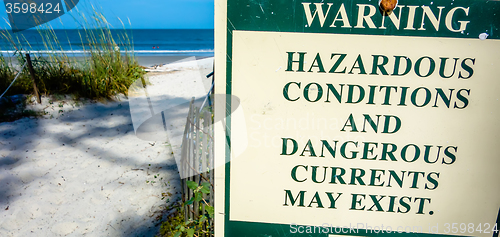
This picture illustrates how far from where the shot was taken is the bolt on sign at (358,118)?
3.82ft

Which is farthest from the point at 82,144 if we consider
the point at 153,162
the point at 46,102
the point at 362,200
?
the point at 362,200

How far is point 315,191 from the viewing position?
137 cm

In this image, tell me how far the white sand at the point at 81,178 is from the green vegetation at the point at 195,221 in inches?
4.7

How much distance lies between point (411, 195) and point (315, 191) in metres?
0.42

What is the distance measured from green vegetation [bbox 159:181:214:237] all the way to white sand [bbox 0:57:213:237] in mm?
120

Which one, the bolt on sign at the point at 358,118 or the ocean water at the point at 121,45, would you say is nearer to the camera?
the bolt on sign at the point at 358,118

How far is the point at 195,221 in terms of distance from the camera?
2.23 metres

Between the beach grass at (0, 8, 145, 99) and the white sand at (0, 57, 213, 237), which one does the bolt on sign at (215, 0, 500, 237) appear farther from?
the beach grass at (0, 8, 145, 99)

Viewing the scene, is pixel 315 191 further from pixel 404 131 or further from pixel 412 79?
pixel 412 79

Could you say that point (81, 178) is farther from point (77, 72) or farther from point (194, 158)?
point (77, 72)

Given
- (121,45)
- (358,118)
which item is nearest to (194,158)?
(358,118)

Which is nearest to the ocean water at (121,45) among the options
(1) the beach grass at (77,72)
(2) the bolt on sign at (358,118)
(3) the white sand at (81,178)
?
(1) the beach grass at (77,72)

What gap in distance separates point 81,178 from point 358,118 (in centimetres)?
314

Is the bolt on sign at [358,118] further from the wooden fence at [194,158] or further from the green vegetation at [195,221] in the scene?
the wooden fence at [194,158]
